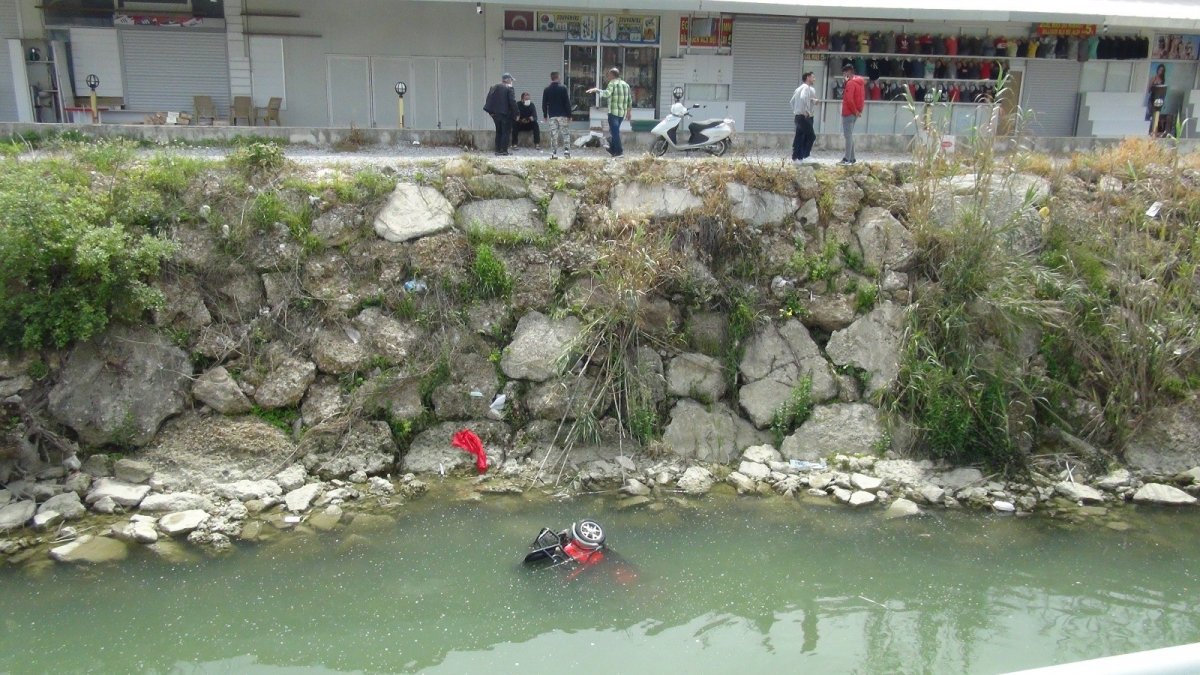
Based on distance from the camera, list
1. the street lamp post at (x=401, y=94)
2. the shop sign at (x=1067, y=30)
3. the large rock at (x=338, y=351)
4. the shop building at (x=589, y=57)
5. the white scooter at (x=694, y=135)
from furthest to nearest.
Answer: the shop sign at (x=1067, y=30) < the street lamp post at (x=401, y=94) < the shop building at (x=589, y=57) < the white scooter at (x=694, y=135) < the large rock at (x=338, y=351)

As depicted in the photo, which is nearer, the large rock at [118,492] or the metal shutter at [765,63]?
the large rock at [118,492]

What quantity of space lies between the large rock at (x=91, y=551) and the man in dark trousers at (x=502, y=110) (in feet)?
26.7

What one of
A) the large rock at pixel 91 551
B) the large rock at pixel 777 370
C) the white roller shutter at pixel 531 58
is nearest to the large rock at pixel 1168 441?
the large rock at pixel 777 370

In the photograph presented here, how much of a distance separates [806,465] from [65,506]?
741cm

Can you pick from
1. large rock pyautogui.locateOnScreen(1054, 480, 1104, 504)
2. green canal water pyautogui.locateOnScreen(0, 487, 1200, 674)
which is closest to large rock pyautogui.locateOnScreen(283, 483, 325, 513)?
green canal water pyautogui.locateOnScreen(0, 487, 1200, 674)

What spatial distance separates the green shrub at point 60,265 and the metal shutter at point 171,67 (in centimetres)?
795

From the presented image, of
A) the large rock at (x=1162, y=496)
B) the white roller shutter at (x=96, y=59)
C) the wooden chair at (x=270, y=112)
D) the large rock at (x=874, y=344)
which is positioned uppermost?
the white roller shutter at (x=96, y=59)

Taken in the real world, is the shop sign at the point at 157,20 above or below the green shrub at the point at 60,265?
above

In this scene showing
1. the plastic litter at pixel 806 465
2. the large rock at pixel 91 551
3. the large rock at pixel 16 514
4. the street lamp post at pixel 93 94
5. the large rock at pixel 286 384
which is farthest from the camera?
the street lamp post at pixel 93 94

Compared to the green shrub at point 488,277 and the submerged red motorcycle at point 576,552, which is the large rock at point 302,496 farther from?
the green shrub at point 488,277

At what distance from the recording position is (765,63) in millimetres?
18047

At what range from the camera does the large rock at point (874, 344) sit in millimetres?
10297

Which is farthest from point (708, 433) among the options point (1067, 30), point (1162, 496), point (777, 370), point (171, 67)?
point (1067, 30)

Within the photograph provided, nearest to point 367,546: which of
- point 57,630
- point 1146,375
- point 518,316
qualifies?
point 57,630
